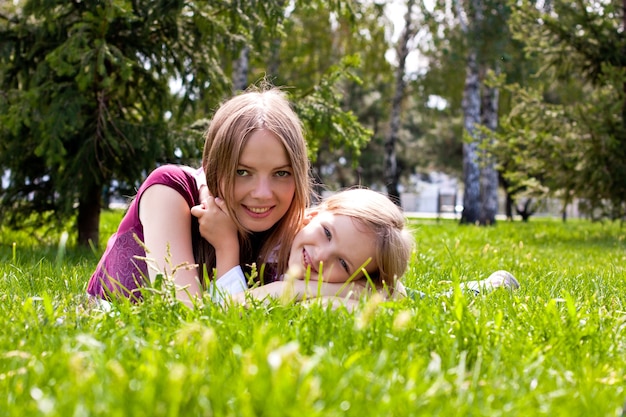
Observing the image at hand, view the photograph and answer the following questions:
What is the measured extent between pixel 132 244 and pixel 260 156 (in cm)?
85

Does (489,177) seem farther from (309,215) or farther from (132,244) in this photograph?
(132,244)

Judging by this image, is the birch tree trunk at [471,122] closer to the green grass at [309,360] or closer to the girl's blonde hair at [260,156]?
the girl's blonde hair at [260,156]

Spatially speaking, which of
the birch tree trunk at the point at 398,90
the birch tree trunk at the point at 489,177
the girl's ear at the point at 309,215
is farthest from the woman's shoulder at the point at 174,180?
the birch tree trunk at the point at 398,90

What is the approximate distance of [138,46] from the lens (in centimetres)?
635

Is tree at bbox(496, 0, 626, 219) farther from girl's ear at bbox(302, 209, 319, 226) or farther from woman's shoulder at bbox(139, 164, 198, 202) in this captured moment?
woman's shoulder at bbox(139, 164, 198, 202)

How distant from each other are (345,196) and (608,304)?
1384 mm

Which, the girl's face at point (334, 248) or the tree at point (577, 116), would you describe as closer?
the girl's face at point (334, 248)

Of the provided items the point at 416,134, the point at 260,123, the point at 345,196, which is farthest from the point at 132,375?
the point at 416,134

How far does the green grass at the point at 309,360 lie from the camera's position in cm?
135

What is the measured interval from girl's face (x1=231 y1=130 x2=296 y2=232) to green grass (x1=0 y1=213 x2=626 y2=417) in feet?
2.50

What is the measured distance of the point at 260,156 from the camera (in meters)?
3.12

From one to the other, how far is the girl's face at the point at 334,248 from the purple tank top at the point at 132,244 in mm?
644

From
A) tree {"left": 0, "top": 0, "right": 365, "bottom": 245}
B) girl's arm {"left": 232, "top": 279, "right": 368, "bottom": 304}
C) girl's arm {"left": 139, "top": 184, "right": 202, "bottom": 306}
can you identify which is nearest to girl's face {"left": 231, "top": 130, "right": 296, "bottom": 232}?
girl's arm {"left": 139, "top": 184, "right": 202, "bottom": 306}

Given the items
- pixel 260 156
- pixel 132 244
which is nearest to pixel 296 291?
pixel 260 156
